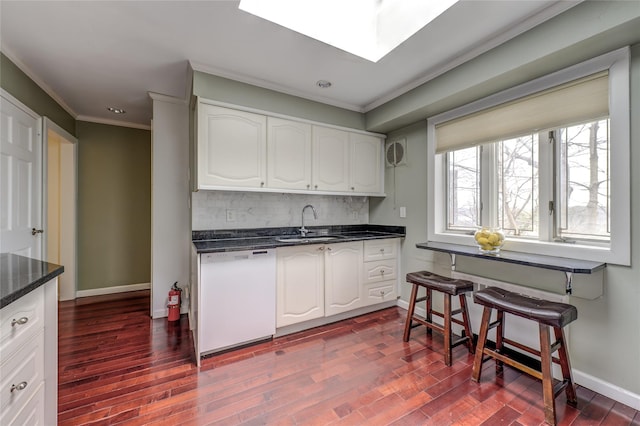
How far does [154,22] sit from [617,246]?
332 cm

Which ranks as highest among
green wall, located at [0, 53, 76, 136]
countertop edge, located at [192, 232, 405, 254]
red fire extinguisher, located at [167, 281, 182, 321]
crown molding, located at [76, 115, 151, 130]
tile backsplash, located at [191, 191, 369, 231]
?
crown molding, located at [76, 115, 151, 130]

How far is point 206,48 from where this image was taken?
6.87 feet

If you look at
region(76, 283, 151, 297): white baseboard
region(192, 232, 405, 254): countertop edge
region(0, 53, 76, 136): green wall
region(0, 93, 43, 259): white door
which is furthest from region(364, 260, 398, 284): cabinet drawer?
region(0, 53, 76, 136): green wall

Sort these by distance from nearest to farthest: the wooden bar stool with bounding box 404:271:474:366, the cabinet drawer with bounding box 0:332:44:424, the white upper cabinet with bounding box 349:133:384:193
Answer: the cabinet drawer with bounding box 0:332:44:424
the wooden bar stool with bounding box 404:271:474:366
the white upper cabinet with bounding box 349:133:384:193

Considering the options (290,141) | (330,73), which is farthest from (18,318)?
(330,73)

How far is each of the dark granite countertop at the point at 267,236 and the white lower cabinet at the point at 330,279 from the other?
0.26 ft

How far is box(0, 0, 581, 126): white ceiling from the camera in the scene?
1706 millimetres

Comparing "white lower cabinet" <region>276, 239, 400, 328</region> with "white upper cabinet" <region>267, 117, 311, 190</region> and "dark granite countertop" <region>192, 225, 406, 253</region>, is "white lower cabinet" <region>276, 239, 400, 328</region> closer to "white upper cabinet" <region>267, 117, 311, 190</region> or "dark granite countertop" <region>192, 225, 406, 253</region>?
"dark granite countertop" <region>192, 225, 406, 253</region>

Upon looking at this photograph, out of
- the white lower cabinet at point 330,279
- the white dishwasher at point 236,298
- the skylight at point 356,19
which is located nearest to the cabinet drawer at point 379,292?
the white lower cabinet at point 330,279

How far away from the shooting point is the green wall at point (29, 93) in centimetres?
213

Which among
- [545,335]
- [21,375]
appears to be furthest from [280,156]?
[545,335]

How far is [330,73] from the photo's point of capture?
2.48 meters

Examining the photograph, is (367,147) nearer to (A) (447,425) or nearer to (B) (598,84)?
(B) (598,84)

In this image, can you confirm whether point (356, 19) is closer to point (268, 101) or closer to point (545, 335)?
point (268, 101)
